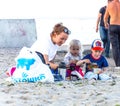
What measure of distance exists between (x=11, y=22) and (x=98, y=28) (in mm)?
3208

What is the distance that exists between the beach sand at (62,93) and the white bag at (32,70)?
0.11m

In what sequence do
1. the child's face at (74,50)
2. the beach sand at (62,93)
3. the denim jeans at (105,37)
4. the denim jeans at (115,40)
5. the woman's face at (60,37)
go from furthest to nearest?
the denim jeans at (105,37), the denim jeans at (115,40), the child's face at (74,50), the woman's face at (60,37), the beach sand at (62,93)

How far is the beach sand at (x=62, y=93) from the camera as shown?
6.63m

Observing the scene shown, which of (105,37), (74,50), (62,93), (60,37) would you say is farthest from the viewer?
(105,37)

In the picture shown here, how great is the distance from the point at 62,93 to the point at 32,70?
908mm

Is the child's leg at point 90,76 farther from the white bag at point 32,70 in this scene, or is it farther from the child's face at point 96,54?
the white bag at point 32,70

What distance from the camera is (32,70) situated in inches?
317

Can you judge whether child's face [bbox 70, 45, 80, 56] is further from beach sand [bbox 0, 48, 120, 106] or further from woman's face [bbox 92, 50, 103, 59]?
beach sand [bbox 0, 48, 120, 106]

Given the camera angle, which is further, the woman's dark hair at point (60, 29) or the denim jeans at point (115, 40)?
the denim jeans at point (115, 40)

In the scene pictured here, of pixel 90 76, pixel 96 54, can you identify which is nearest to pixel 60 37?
pixel 96 54

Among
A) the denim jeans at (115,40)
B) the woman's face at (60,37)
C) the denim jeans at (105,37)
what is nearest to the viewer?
the woman's face at (60,37)

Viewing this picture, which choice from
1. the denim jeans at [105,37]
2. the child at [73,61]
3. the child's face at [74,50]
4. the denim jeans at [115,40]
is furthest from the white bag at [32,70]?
the denim jeans at [105,37]

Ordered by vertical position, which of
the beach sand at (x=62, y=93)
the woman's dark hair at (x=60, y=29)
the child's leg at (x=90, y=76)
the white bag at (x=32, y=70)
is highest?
Result: the woman's dark hair at (x=60, y=29)

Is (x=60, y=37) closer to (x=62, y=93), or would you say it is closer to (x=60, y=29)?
(x=60, y=29)
